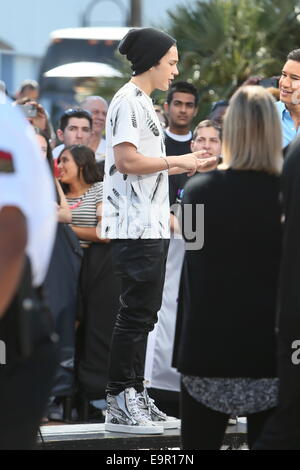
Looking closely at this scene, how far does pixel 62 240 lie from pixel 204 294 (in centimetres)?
321

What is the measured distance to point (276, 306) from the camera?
176 inches

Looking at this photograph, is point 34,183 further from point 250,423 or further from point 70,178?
point 70,178

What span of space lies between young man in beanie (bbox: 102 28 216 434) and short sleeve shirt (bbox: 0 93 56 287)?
2.66m

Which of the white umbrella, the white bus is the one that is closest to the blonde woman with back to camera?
the white umbrella

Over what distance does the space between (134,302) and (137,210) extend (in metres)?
0.48

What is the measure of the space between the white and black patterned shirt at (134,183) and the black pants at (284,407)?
1.89m

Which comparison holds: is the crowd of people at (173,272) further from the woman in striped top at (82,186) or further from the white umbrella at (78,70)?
the white umbrella at (78,70)

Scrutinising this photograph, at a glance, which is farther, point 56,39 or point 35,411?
point 56,39

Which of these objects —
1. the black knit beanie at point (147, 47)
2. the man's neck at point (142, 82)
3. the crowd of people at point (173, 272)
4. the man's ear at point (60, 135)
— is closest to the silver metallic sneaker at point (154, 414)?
the crowd of people at point (173, 272)

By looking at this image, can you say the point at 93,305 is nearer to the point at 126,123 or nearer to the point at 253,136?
the point at 126,123

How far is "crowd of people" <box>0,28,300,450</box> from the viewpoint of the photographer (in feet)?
11.6

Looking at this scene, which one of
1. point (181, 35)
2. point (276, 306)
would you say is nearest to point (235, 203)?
point (276, 306)

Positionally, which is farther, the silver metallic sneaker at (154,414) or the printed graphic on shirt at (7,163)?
the silver metallic sneaker at (154,414)

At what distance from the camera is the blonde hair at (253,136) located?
177 inches
